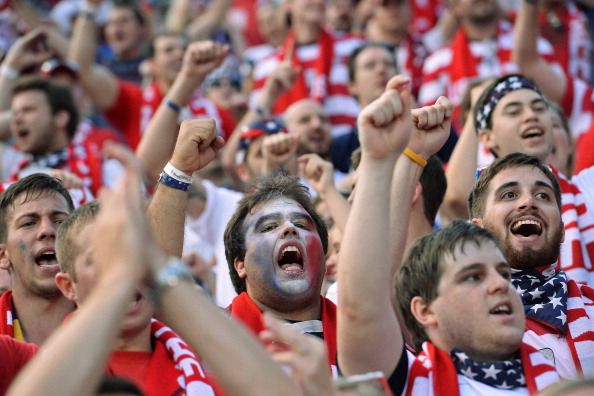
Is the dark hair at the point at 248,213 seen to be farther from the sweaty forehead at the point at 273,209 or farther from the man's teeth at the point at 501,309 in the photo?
the man's teeth at the point at 501,309

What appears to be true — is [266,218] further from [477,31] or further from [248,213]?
[477,31]

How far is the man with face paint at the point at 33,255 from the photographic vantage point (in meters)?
5.12

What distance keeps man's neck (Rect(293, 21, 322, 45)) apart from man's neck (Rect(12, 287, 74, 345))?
15.6 feet

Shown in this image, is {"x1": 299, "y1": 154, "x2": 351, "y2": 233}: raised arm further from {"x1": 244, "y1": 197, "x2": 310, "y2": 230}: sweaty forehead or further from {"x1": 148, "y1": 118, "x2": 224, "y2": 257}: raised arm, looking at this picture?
{"x1": 148, "y1": 118, "x2": 224, "y2": 257}: raised arm

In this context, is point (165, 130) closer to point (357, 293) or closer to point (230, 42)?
point (357, 293)

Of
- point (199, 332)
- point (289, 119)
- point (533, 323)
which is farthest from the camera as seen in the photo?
point (289, 119)

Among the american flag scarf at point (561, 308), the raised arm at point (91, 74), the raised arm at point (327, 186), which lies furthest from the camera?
the raised arm at point (91, 74)

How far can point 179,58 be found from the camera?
30.2ft

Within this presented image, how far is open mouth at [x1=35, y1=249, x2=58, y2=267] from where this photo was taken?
5184 mm

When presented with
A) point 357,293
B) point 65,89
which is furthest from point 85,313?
point 65,89

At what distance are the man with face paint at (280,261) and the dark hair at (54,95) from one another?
2.88 m

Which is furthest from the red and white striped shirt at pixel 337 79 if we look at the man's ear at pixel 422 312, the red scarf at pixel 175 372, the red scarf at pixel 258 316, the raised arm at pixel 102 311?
the raised arm at pixel 102 311

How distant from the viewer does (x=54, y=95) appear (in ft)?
25.7

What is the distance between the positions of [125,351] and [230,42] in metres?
7.16
